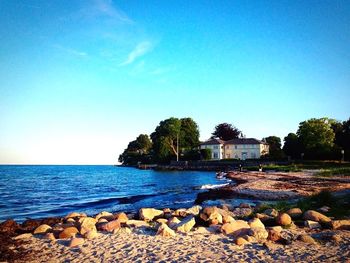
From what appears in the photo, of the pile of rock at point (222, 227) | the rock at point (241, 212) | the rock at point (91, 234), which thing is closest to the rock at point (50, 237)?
the pile of rock at point (222, 227)

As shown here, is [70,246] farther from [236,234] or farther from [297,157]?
[297,157]

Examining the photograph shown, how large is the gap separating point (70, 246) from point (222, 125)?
360ft

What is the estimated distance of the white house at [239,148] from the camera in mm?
91162

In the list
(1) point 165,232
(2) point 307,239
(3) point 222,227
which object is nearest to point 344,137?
(2) point 307,239

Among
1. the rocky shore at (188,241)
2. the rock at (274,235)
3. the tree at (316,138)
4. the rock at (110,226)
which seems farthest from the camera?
the tree at (316,138)

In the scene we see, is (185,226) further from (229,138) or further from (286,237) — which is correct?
(229,138)

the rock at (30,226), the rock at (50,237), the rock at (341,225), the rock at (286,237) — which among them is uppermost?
the rock at (341,225)

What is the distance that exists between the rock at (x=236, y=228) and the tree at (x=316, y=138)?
216 ft

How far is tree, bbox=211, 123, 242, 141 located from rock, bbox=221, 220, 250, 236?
4135 inches

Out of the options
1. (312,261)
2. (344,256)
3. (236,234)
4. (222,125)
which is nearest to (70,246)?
(236,234)

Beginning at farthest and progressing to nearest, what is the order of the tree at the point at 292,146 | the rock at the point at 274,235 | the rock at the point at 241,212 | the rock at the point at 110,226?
the tree at the point at 292,146 < the rock at the point at 241,212 < the rock at the point at 110,226 < the rock at the point at 274,235

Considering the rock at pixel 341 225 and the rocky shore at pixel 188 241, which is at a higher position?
the rock at pixel 341 225

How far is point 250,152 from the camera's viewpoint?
3620 inches

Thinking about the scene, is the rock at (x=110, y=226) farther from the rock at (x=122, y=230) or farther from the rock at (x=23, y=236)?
the rock at (x=23, y=236)
